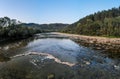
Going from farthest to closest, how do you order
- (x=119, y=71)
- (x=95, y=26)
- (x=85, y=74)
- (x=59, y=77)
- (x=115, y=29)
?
1. (x=95, y=26)
2. (x=115, y=29)
3. (x=119, y=71)
4. (x=85, y=74)
5. (x=59, y=77)

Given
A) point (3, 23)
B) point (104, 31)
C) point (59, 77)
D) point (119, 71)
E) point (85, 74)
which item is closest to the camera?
point (59, 77)

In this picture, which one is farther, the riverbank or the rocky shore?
the riverbank

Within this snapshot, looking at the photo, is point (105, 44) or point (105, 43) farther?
point (105, 43)

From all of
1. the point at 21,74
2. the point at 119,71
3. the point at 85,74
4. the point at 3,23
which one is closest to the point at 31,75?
the point at 21,74

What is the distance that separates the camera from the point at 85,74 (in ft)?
92.2

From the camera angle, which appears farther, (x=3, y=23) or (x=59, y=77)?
(x=3, y=23)

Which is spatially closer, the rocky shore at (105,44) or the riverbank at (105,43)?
the rocky shore at (105,44)

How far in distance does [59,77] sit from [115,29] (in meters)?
84.7

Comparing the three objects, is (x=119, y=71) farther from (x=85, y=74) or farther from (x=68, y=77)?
(x=68, y=77)

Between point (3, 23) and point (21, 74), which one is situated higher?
point (3, 23)

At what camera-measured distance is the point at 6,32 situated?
105 m

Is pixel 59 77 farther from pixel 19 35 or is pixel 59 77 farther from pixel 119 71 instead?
pixel 19 35

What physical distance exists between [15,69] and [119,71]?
56.4 feet

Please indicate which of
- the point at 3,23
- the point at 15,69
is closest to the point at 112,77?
the point at 15,69
